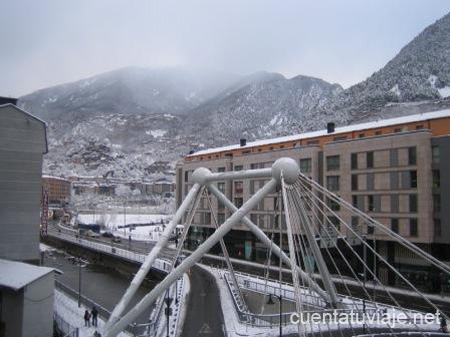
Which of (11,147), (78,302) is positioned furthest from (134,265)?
(11,147)

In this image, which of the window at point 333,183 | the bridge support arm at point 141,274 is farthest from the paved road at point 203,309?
the window at point 333,183

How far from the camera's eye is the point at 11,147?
42.8m

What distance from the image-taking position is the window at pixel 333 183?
6136 cm

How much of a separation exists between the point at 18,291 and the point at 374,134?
45360 mm

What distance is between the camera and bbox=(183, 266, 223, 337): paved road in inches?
1283

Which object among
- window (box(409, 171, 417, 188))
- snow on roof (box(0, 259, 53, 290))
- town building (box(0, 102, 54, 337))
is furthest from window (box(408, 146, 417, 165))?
snow on roof (box(0, 259, 53, 290))

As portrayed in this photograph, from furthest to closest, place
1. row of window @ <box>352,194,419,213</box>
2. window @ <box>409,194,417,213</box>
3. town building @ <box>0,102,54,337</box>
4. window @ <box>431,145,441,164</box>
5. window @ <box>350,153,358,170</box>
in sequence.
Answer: window @ <box>350,153,358,170</box>
row of window @ <box>352,194,419,213</box>
window @ <box>409,194,417,213</box>
window @ <box>431,145,441,164</box>
town building @ <box>0,102,54,337</box>

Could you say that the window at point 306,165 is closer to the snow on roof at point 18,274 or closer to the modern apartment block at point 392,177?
the modern apartment block at point 392,177

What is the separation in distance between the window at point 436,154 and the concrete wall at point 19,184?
1547 inches

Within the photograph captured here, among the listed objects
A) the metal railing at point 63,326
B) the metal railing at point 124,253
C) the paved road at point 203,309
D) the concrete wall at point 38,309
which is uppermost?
the concrete wall at point 38,309

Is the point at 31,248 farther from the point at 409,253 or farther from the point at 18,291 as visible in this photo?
the point at 409,253

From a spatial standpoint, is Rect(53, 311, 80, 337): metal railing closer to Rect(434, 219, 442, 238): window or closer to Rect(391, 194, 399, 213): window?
Rect(391, 194, 399, 213): window

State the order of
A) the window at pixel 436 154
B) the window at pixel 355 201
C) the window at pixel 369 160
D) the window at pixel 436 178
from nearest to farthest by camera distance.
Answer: the window at pixel 436 154
the window at pixel 436 178
the window at pixel 369 160
the window at pixel 355 201

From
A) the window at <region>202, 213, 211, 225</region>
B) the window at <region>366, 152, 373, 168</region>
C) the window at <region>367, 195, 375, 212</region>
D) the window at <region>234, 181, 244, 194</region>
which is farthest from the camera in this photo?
the window at <region>202, 213, 211, 225</region>
